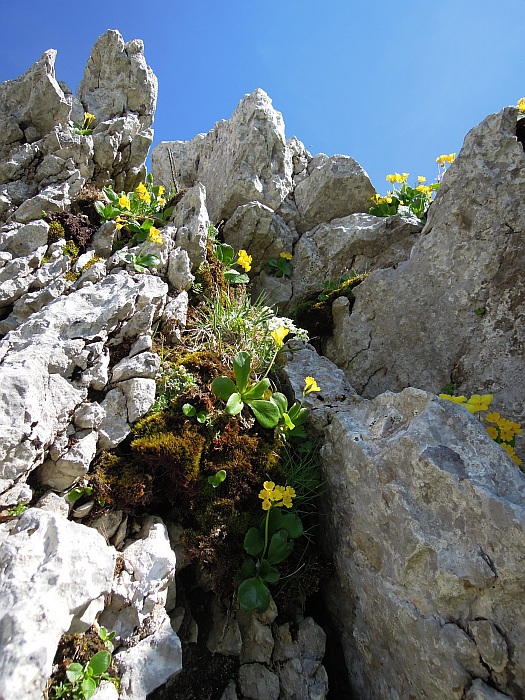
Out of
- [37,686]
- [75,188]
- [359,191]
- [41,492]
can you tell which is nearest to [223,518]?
[41,492]

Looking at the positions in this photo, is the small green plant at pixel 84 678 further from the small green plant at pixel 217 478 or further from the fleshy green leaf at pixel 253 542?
the small green plant at pixel 217 478

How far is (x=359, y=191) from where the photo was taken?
8.58 m

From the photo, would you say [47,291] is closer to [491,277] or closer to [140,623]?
[140,623]

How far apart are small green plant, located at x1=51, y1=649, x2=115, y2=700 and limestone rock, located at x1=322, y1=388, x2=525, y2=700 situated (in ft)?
5.90

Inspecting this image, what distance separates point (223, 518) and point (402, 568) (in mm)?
1369

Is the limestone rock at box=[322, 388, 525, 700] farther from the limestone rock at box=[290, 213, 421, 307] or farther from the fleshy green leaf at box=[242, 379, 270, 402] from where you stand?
the limestone rock at box=[290, 213, 421, 307]

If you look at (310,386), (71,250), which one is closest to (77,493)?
(310,386)

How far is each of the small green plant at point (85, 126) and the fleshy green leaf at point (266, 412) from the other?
6839 mm

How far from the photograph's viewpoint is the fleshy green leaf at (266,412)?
383 centimetres

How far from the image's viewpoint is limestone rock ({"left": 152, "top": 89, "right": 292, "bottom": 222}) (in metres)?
8.78

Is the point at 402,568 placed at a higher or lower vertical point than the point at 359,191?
lower

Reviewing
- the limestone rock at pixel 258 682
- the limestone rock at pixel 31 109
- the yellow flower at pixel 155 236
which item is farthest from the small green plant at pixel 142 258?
the limestone rock at pixel 258 682

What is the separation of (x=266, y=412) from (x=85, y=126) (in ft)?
26.7

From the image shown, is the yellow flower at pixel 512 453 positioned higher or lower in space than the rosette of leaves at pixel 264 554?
higher
